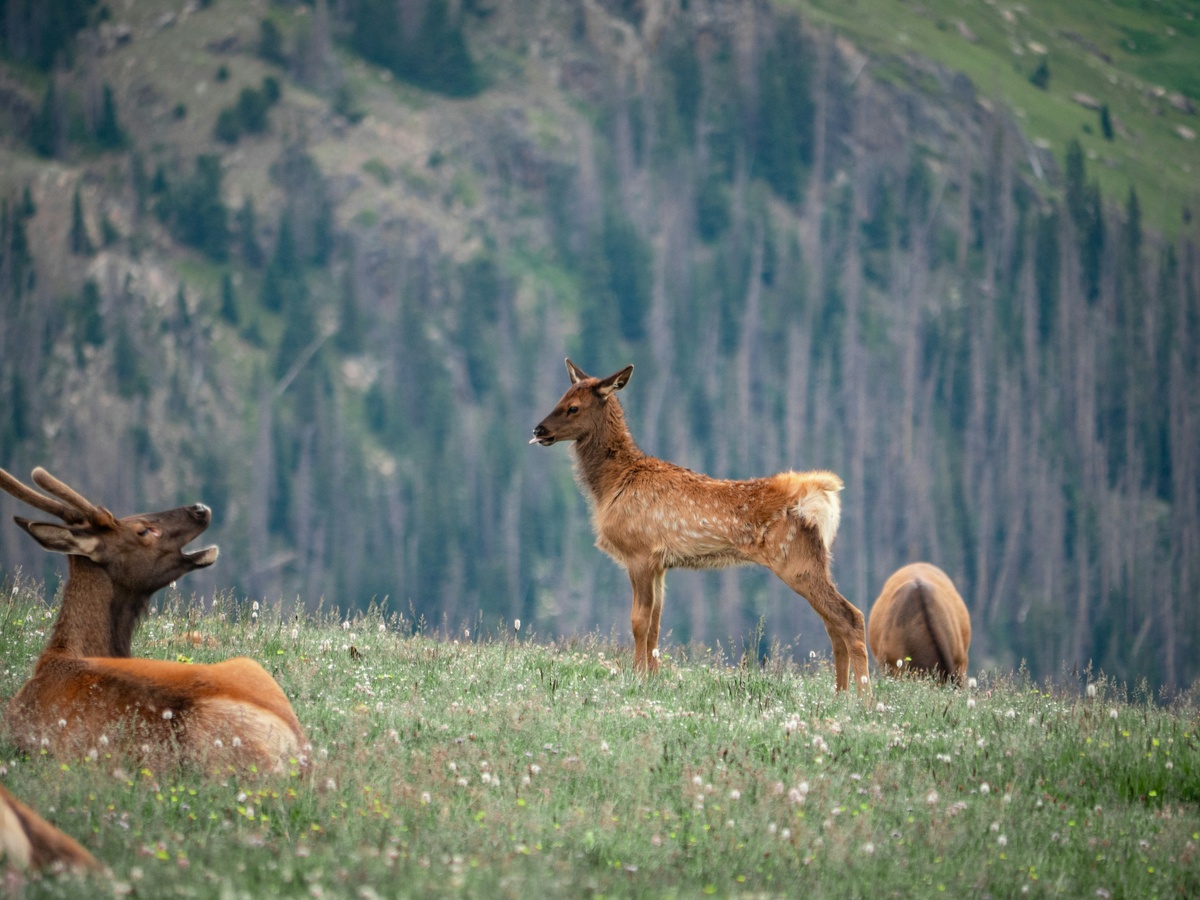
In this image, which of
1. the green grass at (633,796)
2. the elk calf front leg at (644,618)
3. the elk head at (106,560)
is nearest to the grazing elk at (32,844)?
the green grass at (633,796)

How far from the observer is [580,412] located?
45.1 feet

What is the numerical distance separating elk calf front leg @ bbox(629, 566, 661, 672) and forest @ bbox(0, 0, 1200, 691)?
114321 millimetres

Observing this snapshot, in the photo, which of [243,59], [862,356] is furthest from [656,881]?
[243,59]

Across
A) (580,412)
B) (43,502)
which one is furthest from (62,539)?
(580,412)

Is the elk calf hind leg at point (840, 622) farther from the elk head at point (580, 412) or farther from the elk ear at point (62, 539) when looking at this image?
the elk ear at point (62, 539)

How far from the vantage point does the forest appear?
5689 inches

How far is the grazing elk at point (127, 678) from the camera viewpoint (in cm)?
795

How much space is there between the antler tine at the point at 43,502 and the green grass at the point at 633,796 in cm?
132

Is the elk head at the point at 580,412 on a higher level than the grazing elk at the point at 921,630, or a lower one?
higher

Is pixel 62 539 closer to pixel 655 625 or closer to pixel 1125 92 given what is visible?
pixel 655 625

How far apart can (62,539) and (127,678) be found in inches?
47.7

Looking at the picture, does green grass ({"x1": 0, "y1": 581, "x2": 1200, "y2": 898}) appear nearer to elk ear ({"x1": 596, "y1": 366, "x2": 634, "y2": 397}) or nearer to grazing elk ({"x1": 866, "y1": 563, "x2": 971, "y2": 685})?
elk ear ({"x1": 596, "y1": 366, "x2": 634, "y2": 397})

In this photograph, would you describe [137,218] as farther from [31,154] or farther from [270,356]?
[270,356]

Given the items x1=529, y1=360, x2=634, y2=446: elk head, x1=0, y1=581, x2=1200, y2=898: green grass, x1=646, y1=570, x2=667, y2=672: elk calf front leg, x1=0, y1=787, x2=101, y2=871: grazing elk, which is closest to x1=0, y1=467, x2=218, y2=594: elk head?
x1=0, y1=581, x2=1200, y2=898: green grass
